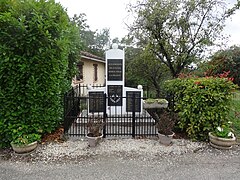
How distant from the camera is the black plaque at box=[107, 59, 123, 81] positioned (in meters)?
6.81

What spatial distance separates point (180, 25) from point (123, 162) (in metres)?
8.57

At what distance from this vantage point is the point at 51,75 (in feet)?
14.8

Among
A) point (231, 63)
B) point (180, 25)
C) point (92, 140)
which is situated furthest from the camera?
point (231, 63)

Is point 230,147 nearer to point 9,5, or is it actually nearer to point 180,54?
point 9,5

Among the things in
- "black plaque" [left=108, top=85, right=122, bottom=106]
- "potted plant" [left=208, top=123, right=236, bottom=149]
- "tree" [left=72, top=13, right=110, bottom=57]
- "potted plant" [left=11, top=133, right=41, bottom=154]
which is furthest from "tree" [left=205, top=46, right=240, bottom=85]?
"tree" [left=72, top=13, right=110, bottom=57]

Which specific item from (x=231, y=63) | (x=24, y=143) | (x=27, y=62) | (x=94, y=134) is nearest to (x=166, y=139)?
(x=94, y=134)

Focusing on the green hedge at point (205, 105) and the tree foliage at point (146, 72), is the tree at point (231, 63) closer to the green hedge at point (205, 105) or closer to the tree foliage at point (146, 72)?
the tree foliage at point (146, 72)

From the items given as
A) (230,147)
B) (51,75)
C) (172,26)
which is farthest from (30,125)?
(172,26)

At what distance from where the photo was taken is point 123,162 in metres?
3.71

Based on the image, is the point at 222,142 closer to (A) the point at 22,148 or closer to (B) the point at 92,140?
(B) the point at 92,140

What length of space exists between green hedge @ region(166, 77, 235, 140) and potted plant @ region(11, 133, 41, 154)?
3.69 m

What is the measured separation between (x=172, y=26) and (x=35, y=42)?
7954mm

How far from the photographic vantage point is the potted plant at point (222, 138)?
425 centimetres

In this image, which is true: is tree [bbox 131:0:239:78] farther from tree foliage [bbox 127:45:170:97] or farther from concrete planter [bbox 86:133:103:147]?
concrete planter [bbox 86:133:103:147]
